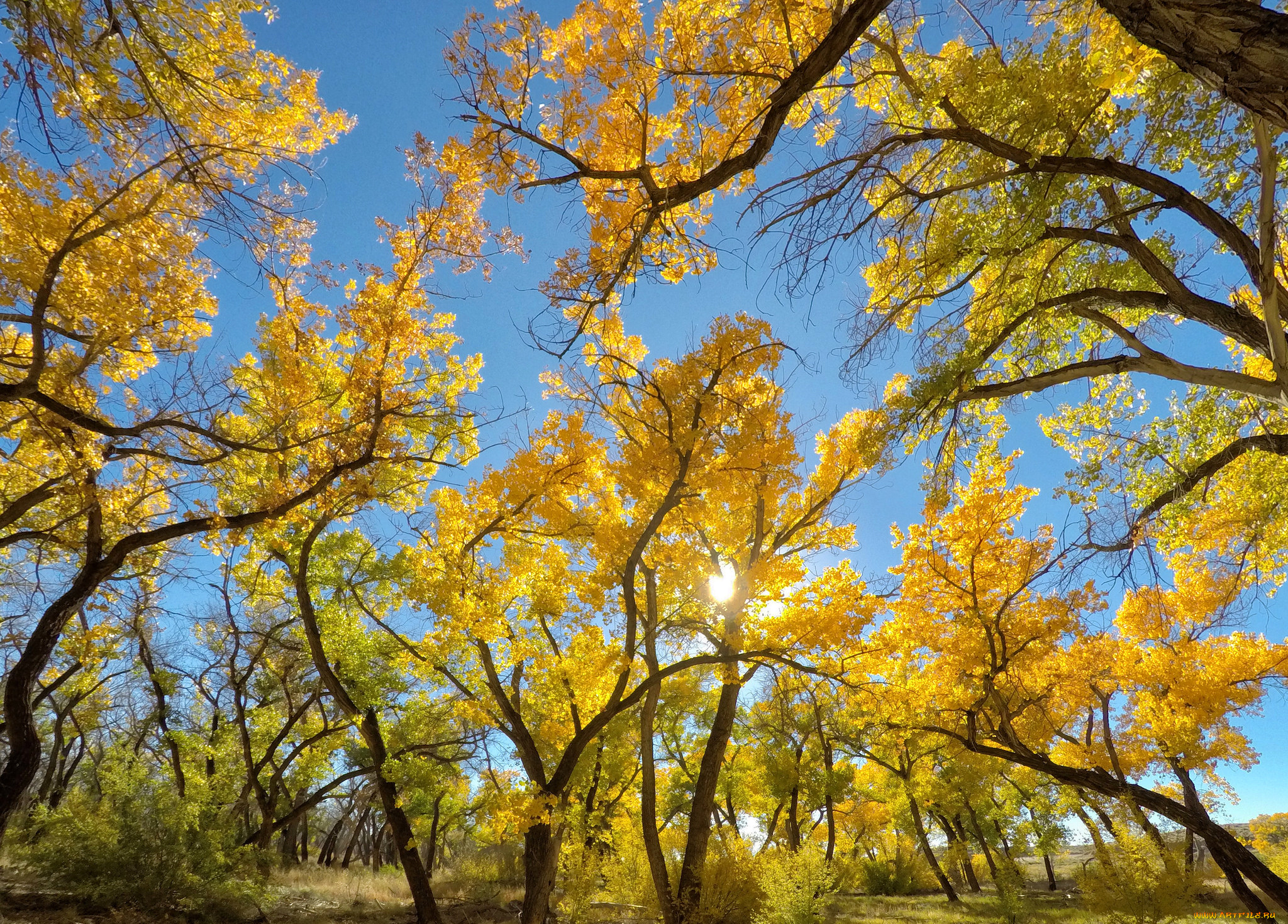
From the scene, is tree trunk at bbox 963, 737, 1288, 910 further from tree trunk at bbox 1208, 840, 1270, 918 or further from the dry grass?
the dry grass

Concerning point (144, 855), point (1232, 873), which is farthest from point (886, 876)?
point (144, 855)

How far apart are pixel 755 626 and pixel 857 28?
6.51 m

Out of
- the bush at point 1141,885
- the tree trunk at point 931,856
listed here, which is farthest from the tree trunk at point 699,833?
the tree trunk at point 931,856

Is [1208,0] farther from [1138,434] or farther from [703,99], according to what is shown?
[1138,434]

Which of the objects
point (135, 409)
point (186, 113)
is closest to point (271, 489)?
point (135, 409)

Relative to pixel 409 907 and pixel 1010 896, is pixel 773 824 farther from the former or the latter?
pixel 409 907

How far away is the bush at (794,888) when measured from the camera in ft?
28.3

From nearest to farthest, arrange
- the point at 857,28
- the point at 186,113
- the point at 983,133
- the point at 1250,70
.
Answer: the point at 1250,70
the point at 857,28
the point at 186,113
the point at 983,133

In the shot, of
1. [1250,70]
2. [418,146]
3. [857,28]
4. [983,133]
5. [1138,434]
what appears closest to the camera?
[1250,70]

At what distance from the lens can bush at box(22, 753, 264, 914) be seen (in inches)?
339

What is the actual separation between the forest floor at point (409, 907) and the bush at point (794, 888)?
4516 mm

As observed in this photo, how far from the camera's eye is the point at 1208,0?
1.98 metres

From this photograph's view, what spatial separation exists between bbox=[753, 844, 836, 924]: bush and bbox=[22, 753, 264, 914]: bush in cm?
847

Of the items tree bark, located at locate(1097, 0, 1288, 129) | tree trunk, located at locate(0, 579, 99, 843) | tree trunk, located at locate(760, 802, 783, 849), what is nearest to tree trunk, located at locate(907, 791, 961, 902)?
tree trunk, located at locate(760, 802, 783, 849)
